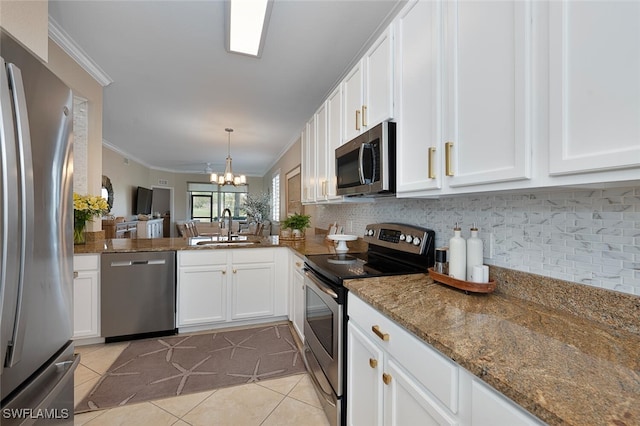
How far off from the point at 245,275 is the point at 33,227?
201 centimetres

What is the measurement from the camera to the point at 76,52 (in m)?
2.51

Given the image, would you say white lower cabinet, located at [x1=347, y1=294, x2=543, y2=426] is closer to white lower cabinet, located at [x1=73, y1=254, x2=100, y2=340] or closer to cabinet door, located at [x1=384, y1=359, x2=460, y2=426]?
cabinet door, located at [x1=384, y1=359, x2=460, y2=426]

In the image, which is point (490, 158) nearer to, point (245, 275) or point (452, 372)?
point (452, 372)

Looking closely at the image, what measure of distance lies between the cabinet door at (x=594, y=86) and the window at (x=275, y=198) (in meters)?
6.53

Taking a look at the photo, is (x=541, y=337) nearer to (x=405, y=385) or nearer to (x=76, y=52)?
(x=405, y=385)

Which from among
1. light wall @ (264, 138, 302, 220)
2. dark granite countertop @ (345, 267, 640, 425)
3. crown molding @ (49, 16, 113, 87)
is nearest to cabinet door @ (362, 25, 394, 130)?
dark granite countertop @ (345, 267, 640, 425)

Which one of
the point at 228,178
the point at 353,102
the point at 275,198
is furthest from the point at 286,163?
the point at 353,102

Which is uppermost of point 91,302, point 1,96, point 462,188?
point 1,96

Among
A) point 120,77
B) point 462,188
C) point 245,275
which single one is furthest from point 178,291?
point 462,188

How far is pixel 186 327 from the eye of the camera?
8.75ft

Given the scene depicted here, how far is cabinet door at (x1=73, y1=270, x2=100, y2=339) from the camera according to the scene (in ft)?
7.64

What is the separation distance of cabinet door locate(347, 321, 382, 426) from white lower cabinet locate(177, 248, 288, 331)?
A: 5.46 feet

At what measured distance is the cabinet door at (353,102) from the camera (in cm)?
184

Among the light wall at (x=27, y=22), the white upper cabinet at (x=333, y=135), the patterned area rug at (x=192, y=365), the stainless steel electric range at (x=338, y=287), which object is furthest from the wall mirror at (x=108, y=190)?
the stainless steel electric range at (x=338, y=287)
